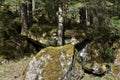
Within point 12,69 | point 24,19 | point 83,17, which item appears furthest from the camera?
point 83,17

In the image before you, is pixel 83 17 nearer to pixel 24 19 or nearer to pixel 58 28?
pixel 58 28

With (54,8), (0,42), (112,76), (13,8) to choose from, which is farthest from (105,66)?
(13,8)

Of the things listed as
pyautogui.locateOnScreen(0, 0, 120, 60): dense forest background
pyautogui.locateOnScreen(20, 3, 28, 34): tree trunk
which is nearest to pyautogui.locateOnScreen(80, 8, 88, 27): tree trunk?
pyautogui.locateOnScreen(0, 0, 120, 60): dense forest background

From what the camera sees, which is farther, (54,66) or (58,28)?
(58,28)

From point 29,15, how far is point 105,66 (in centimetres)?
555

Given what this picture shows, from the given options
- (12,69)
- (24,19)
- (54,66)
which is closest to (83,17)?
(24,19)

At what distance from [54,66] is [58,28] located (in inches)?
120

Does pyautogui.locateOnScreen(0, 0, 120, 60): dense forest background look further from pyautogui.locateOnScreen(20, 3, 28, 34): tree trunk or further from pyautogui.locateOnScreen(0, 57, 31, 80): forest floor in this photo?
pyautogui.locateOnScreen(0, 57, 31, 80): forest floor

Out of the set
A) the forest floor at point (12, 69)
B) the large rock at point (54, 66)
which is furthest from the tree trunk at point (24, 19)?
the large rock at point (54, 66)

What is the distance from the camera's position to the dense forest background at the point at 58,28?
12.0 metres

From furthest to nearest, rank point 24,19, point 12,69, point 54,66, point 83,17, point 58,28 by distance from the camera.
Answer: point 83,17
point 24,19
point 58,28
point 12,69
point 54,66

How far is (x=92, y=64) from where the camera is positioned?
463 inches

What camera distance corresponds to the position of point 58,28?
41.2 feet

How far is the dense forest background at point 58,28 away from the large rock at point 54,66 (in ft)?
6.95
